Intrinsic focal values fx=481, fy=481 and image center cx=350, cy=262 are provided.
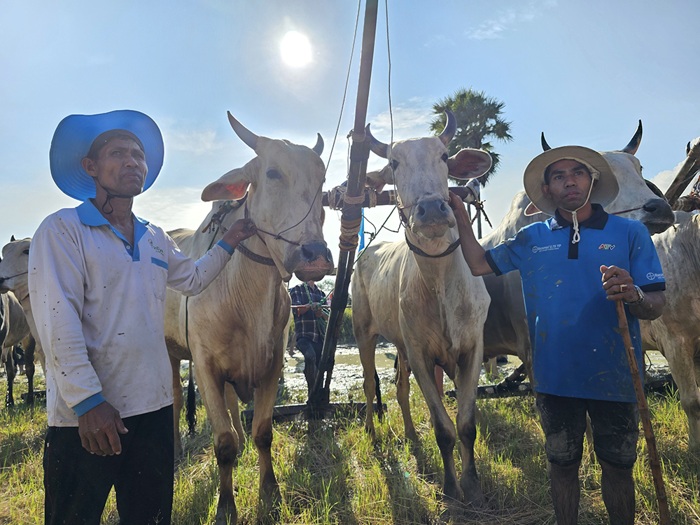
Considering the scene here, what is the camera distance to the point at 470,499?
380 cm

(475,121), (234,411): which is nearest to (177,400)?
(234,411)

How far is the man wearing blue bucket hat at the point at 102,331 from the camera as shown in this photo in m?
2.04

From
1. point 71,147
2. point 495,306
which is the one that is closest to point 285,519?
point 71,147

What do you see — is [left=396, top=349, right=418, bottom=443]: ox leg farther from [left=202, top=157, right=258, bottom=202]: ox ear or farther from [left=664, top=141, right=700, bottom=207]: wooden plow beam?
[left=664, top=141, right=700, bottom=207]: wooden plow beam

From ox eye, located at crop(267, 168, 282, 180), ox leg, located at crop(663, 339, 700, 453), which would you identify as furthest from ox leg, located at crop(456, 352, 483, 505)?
ox eye, located at crop(267, 168, 282, 180)

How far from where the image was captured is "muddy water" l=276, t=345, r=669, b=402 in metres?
9.24

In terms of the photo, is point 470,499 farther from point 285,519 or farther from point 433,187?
point 433,187

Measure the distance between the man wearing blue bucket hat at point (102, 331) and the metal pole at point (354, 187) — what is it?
1621mm

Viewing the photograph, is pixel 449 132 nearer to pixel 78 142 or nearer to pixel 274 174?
pixel 274 174

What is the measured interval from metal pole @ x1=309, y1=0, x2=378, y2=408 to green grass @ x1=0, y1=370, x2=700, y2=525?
1216mm

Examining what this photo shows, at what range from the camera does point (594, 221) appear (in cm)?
276

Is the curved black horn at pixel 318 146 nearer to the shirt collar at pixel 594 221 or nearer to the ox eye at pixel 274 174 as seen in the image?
the ox eye at pixel 274 174

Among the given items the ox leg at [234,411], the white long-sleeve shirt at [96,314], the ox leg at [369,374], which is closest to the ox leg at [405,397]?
the ox leg at [369,374]

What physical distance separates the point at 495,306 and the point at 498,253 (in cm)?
281
